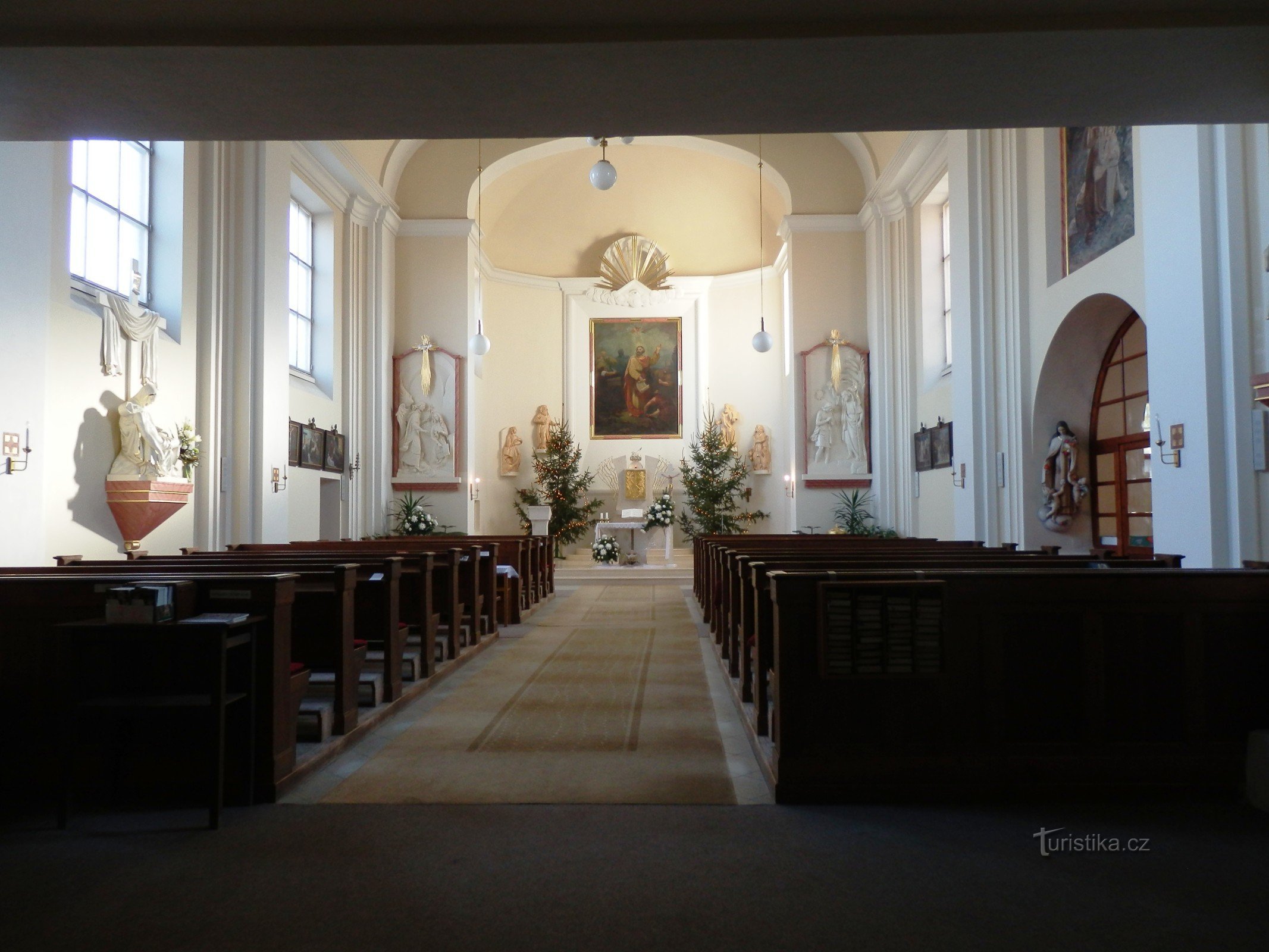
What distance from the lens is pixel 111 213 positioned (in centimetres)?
873

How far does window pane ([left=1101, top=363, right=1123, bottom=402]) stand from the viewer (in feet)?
30.0

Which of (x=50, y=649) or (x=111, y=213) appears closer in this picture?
(x=50, y=649)

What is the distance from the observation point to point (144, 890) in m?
2.68

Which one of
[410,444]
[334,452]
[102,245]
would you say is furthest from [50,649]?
[410,444]

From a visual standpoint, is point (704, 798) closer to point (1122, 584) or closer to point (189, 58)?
point (1122, 584)

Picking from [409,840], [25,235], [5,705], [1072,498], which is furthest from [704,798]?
[1072,498]

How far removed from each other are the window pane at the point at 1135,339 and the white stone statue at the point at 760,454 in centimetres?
957

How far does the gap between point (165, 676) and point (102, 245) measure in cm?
645

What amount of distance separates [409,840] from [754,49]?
3.14 meters

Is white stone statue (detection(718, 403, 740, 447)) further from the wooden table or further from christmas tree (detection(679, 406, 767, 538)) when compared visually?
the wooden table

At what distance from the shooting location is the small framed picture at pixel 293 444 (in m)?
12.4

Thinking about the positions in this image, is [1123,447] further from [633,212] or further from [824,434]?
[633,212]

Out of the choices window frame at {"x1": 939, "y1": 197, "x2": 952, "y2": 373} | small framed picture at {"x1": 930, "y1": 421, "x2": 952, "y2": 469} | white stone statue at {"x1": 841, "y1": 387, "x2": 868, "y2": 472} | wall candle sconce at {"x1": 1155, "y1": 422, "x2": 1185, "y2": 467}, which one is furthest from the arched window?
white stone statue at {"x1": 841, "y1": 387, "x2": 868, "y2": 472}

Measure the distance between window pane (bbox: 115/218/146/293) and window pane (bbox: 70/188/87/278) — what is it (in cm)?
54
